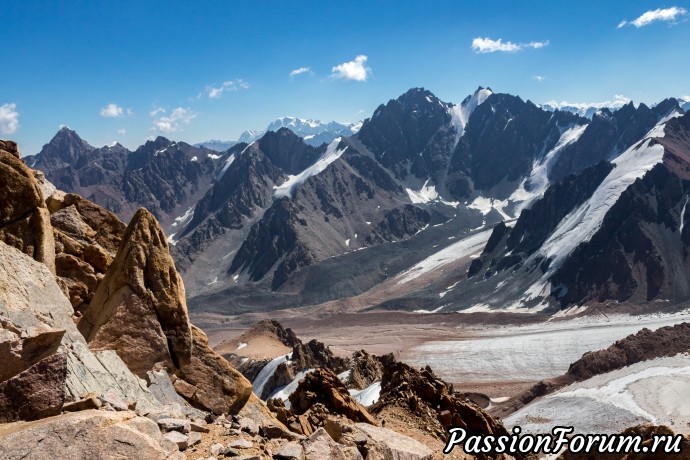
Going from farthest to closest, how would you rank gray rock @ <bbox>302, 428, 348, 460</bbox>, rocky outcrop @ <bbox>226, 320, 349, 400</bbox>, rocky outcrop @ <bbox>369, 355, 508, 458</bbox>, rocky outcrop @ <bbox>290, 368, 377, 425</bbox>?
rocky outcrop @ <bbox>226, 320, 349, 400</bbox> → rocky outcrop @ <bbox>369, 355, 508, 458</bbox> → rocky outcrop @ <bbox>290, 368, 377, 425</bbox> → gray rock @ <bbox>302, 428, 348, 460</bbox>

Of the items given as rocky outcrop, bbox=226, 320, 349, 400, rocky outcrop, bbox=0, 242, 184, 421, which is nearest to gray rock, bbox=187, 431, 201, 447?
rocky outcrop, bbox=0, 242, 184, 421

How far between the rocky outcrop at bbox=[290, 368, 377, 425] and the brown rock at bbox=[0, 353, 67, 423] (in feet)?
42.2

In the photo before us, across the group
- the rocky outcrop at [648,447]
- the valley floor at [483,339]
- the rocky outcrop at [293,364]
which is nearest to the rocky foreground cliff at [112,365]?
the rocky outcrop at [648,447]

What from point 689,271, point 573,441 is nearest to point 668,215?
point 689,271

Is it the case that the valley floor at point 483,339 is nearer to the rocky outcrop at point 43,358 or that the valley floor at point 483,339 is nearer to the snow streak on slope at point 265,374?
the snow streak on slope at point 265,374

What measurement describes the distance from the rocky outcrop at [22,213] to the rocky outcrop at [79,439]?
26.8 feet

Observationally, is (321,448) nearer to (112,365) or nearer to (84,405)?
(84,405)

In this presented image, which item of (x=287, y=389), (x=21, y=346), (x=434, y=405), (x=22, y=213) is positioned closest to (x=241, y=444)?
(x=21, y=346)

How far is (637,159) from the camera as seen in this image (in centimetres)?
18612

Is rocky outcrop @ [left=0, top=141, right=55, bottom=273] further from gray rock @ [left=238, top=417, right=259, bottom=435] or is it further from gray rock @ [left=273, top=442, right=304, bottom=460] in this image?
gray rock @ [left=273, top=442, right=304, bottom=460]

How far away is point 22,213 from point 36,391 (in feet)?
26.6

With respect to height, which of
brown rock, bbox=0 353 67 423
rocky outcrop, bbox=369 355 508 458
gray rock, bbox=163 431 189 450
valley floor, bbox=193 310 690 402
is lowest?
valley floor, bbox=193 310 690 402

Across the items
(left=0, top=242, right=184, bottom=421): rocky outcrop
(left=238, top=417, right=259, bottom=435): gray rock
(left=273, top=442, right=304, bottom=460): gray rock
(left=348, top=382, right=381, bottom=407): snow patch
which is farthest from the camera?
(left=348, top=382, right=381, bottom=407): snow patch

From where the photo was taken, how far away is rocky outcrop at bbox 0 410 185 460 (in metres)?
8.48
